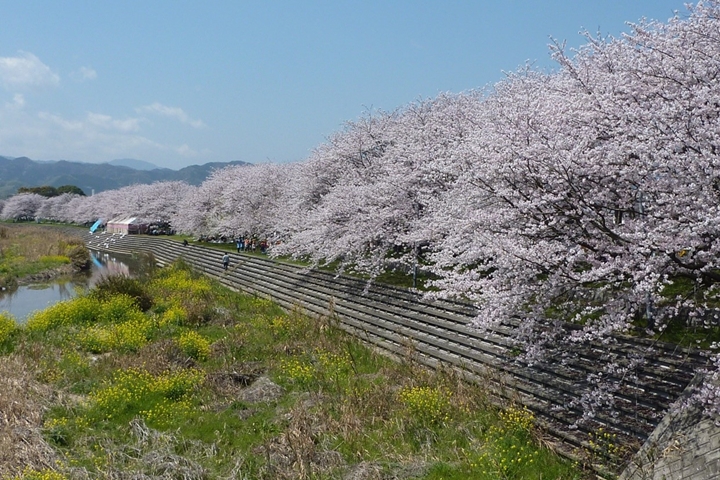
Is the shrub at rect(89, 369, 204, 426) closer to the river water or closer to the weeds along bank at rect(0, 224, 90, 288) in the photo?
the river water

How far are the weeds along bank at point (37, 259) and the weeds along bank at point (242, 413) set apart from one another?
74.5ft

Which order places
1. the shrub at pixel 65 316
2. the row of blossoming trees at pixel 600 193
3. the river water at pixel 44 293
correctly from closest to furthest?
the row of blossoming trees at pixel 600 193
the shrub at pixel 65 316
the river water at pixel 44 293

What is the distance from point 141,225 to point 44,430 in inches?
2759

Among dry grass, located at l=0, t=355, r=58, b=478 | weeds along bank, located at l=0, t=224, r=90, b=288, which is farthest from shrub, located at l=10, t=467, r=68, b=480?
weeds along bank, located at l=0, t=224, r=90, b=288

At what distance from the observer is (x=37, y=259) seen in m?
42.2

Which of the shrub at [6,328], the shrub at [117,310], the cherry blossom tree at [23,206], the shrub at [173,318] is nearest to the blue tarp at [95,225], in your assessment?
the cherry blossom tree at [23,206]

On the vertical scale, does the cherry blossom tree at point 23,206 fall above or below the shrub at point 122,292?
below

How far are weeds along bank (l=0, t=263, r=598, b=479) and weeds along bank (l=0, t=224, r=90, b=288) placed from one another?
74.5 ft

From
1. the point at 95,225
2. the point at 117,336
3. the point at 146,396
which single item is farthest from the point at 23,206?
the point at 146,396

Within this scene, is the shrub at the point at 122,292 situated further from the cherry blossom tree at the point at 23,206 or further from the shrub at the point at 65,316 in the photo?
the cherry blossom tree at the point at 23,206

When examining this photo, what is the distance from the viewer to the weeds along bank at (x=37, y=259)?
3694cm

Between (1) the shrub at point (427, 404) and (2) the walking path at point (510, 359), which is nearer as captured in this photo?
(2) the walking path at point (510, 359)

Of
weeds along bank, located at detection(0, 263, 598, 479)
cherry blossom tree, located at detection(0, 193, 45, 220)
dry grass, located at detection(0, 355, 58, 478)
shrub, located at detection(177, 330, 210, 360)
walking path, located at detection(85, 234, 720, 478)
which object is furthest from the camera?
cherry blossom tree, located at detection(0, 193, 45, 220)

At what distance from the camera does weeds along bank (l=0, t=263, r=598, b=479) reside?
908 centimetres
